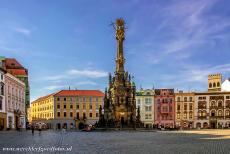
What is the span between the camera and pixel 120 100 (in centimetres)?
7738

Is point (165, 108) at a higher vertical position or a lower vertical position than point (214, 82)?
lower

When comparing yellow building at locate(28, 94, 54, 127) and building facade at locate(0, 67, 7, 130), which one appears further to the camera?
yellow building at locate(28, 94, 54, 127)

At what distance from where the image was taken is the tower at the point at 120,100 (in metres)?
76.6

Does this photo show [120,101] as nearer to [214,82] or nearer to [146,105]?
[146,105]

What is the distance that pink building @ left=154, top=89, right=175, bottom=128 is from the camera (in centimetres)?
14062

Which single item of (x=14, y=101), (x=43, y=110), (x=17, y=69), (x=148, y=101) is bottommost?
(x=43, y=110)

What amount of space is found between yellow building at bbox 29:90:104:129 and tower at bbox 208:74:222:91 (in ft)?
131

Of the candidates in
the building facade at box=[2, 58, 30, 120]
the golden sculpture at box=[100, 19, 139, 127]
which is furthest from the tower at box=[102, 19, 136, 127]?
the building facade at box=[2, 58, 30, 120]

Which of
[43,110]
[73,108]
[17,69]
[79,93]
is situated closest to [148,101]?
[79,93]

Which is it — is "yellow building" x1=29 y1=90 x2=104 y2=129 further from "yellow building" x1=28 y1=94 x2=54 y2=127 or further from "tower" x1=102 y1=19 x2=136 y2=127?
"tower" x1=102 y1=19 x2=136 y2=127

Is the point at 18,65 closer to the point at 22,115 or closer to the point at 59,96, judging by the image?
the point at 22,115

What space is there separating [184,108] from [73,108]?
39994 millimetres

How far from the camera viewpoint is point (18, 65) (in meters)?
106

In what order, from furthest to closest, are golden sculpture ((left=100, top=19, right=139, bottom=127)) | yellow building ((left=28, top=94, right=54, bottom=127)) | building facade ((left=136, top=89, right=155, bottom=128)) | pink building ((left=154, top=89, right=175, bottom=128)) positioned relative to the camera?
1. yellow building ((left=28, top=94, right=54, bottom=127))
2. building facade ((left=136, top=89, right=155, bottom=128))
3. pink building ((left=154, top=89, right=175, bottom=128))
4. golden sculpture ((left=100, top=19, right=139, bottom=127))
